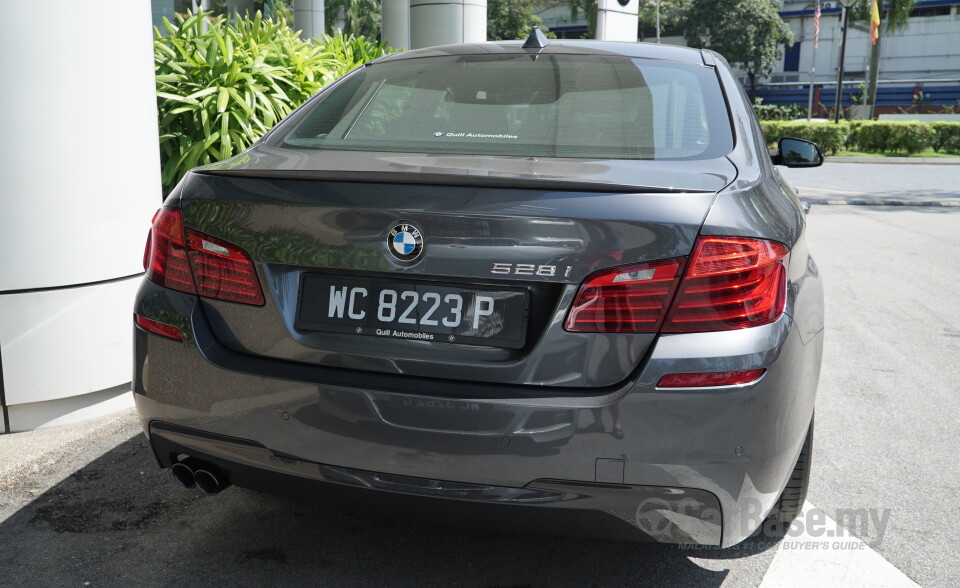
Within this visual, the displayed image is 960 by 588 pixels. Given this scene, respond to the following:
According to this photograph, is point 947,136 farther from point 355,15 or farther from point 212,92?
Result: point 355,15

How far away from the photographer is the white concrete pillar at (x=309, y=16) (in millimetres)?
30219

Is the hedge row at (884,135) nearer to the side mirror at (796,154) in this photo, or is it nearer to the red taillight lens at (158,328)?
the side mirror at (796,154)

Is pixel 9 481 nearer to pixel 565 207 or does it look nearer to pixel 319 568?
pixel 319 568

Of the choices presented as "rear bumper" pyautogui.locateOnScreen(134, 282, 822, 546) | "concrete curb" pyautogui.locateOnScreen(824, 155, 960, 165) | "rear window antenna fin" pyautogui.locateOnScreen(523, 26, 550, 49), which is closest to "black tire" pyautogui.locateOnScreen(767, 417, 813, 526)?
"rear bumper" pyautogui.locateOnScreen(134, 282, 822, 546)

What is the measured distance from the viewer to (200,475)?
2.55 meters

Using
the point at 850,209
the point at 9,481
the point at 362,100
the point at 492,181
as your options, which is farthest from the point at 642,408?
the point at 850,209

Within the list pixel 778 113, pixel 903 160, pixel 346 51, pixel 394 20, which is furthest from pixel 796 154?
pixel 778 113

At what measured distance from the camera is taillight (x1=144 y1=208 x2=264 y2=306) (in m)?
2.34

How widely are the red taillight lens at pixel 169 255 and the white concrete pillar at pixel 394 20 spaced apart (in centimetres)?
1460

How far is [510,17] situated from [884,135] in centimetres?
3167

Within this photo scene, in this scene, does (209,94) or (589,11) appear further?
(589,11)

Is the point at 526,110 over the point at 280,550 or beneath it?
over

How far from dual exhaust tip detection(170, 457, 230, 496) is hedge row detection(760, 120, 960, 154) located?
3036 centimetres

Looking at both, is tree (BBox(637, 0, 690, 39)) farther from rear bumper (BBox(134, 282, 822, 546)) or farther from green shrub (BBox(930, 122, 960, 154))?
rear bumper (BBox(134, 282, 822, 546))
